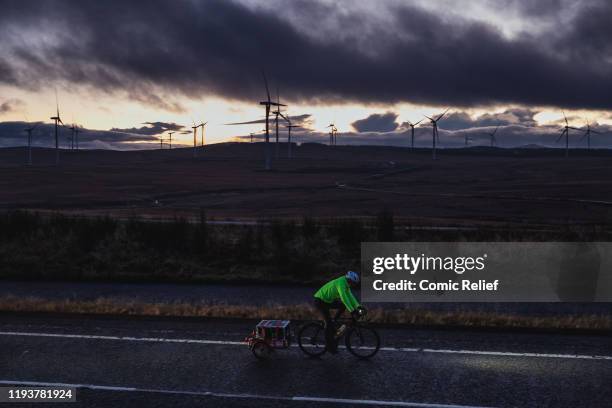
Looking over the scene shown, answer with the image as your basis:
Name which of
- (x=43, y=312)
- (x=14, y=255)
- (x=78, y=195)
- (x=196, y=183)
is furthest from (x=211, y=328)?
(x=196, y=183)

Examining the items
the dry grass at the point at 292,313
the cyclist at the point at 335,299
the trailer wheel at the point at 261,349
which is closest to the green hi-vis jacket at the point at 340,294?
the cyclist at the point at 335,299

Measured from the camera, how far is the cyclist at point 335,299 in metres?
11.5

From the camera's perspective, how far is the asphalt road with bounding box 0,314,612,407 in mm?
10062

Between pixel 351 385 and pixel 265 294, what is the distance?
10194 millimetres

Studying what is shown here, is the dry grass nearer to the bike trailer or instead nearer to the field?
the bike trailer

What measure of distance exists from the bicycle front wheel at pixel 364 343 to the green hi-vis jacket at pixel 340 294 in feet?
2.92

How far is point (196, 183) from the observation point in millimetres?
111375

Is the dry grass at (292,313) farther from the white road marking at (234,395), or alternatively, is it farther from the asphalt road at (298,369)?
the white road marking at (234,395)

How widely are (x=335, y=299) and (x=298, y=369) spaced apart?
1646mm

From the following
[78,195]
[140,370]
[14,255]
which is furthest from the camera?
[78,195]

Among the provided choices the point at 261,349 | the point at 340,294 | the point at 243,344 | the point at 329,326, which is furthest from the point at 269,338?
the point at 340,294

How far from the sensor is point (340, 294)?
454 inches

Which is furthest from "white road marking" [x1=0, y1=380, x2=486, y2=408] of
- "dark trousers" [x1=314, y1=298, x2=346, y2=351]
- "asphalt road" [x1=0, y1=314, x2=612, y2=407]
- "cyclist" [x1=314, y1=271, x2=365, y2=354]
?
"dark trousers" [x1=314, y1=298, x2=346, y2=351]

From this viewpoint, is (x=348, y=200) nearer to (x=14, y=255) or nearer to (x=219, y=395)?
(x=14, y=255)
